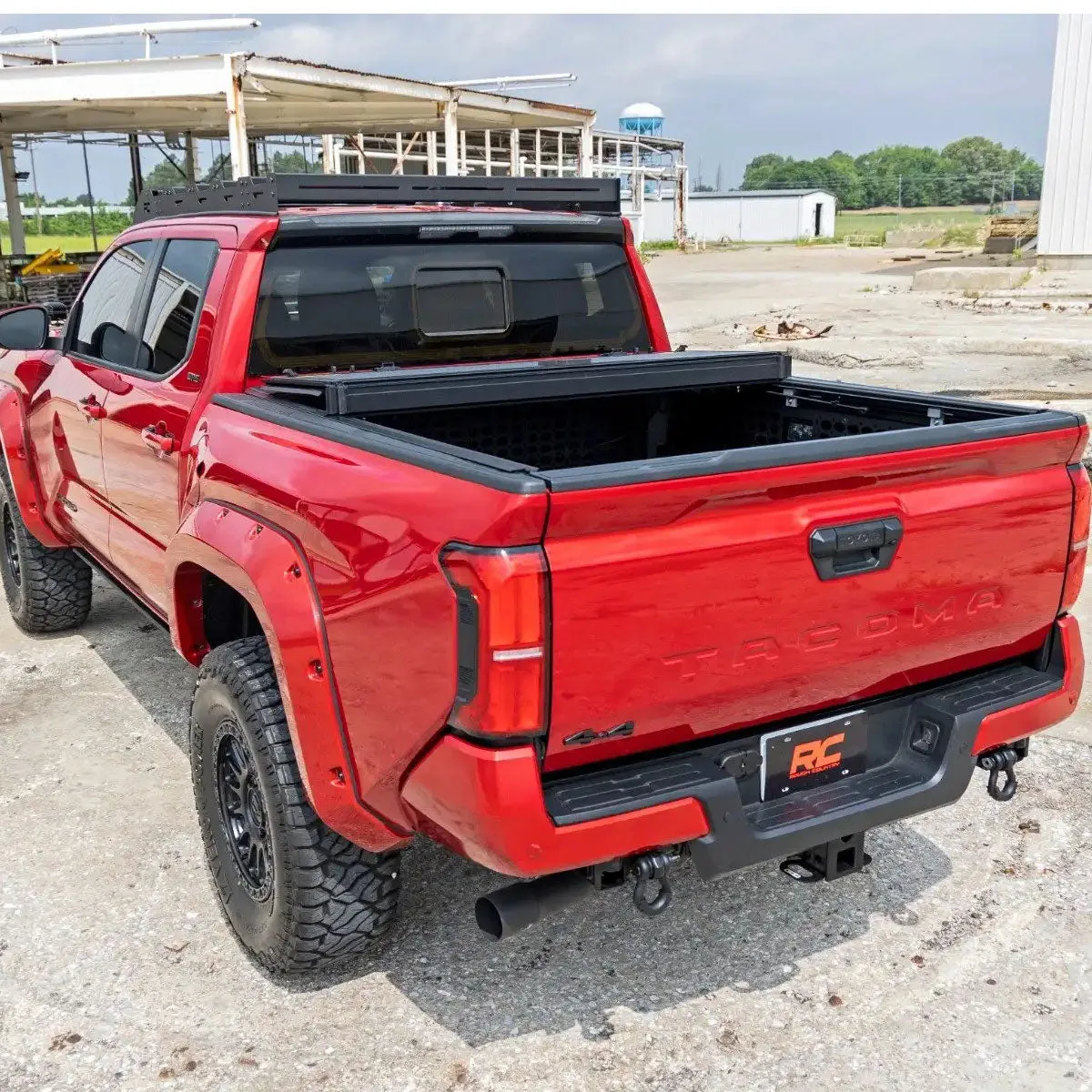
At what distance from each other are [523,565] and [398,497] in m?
0.39

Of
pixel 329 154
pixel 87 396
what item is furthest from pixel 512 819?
pixel 329 154

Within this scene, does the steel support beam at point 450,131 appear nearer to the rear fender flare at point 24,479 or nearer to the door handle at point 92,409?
the rear fender flare at point 24,479

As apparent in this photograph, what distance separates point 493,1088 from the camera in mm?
2777

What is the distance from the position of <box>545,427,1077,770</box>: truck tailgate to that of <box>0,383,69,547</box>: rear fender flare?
154 inches

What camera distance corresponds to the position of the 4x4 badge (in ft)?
7.76

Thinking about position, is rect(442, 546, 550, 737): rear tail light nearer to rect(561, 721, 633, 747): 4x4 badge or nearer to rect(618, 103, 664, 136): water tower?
rect(561, 721, 633, 747): 4x4 badge

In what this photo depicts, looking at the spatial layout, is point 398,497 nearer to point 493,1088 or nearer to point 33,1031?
point 493,1088

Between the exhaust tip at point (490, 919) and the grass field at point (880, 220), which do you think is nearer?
the exhaust tip at point (490, 919)

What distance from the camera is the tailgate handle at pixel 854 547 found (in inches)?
99.4

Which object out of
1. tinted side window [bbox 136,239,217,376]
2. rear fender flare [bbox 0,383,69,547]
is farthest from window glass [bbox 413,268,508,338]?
rear fender flare [bbox 0,383,69,547]

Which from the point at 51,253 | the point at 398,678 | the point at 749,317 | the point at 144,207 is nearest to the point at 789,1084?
the point at 398,678

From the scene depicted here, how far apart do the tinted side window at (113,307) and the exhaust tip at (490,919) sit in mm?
2582

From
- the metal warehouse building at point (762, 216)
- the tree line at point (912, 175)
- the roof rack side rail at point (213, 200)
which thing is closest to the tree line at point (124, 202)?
→ the roof rack side rail at point (213, 200)

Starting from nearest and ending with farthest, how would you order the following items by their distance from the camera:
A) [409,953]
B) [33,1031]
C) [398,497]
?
[398,497]
[33,1031]
[409,953]
